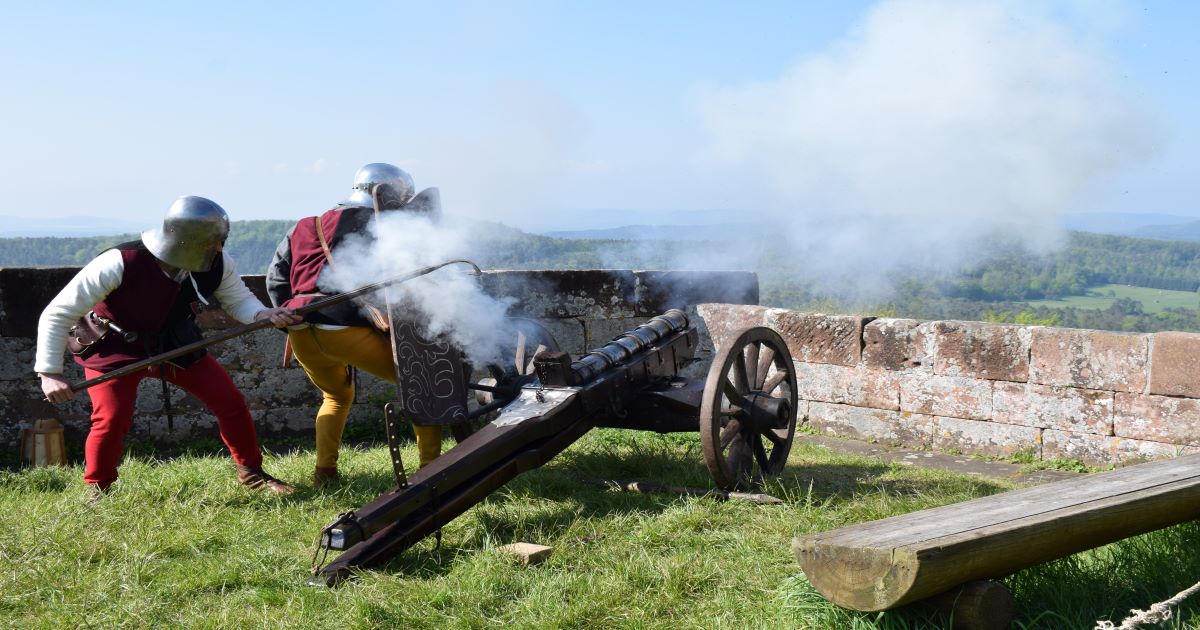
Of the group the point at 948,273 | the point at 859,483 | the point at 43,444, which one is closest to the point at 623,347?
the point at 859,483

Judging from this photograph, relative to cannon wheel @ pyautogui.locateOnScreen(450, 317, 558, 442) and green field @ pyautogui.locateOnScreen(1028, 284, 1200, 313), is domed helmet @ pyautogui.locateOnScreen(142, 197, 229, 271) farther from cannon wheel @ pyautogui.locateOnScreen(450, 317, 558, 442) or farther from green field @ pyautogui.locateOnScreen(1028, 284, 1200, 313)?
green field @ pyautogui.locateOnScreen(1028, 284, 1200, 313)

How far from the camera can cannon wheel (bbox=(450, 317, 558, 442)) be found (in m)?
4.85

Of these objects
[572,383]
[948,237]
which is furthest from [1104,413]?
[948,237]

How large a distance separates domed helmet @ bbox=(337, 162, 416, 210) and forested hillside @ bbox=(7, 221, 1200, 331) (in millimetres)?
469

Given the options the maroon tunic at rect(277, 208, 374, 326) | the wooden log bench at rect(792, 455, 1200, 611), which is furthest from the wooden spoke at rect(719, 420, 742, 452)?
the maroon tunic at rect(277, 208, 374, 326)

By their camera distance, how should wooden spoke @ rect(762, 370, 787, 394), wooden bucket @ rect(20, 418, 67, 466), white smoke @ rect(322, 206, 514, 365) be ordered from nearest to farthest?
1. white smoke @ rect(322, 206, 514, 365)
2. wooden spoke @ rect(762, 370, 787, 394)
3. wooden bucket @ rect(20, 418, 67, 466)

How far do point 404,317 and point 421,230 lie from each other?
44 cm

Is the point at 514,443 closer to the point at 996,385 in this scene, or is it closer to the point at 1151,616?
the point at 1151,616

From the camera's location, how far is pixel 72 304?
4.18m

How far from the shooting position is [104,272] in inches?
165

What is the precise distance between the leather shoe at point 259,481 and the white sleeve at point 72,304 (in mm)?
965

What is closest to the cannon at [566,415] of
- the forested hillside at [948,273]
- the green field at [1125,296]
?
the forested hillside at [948,273]

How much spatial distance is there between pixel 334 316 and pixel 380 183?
65 cm

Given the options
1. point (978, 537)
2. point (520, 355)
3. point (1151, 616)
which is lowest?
point (1151, 616)
